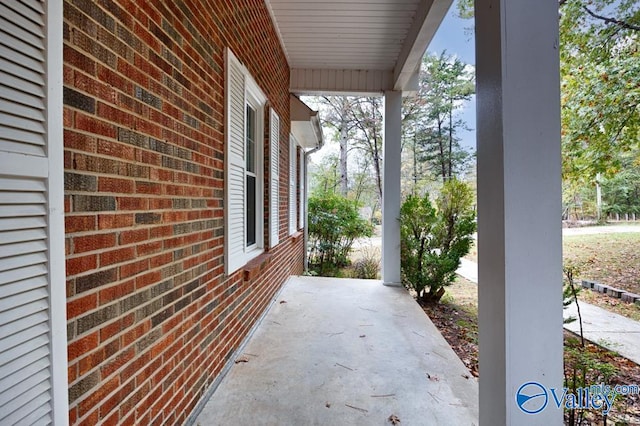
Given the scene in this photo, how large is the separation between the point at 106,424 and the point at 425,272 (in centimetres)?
A: 482

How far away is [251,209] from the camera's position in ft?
12.0

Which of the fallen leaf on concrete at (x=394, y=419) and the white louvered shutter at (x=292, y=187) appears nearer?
the fallen leaf on concrete at (x=394, y=419)

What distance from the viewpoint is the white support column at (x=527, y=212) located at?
122 centimetres

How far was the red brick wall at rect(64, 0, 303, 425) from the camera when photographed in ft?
3.47

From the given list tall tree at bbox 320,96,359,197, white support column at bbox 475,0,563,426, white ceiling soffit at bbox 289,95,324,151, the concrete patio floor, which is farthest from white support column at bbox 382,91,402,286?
tall tree at bbox 320,96,359,197

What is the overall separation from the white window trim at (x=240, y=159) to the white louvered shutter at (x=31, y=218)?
1471mm

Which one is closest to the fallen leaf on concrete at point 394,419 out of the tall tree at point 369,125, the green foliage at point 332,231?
the green foliage at point 332,231

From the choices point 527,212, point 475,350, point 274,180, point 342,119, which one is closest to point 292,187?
point 274,180

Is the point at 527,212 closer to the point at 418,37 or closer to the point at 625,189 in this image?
the point at 418,37

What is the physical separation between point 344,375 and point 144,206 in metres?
2.02

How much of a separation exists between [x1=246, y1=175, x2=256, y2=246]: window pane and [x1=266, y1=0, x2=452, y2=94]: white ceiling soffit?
2288mm

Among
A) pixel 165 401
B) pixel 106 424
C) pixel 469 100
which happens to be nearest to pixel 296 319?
pixel 165 401

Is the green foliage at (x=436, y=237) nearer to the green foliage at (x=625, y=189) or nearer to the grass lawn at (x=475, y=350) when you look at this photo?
the grass lawn at (x=475, y=350)

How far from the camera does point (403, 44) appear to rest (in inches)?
170
